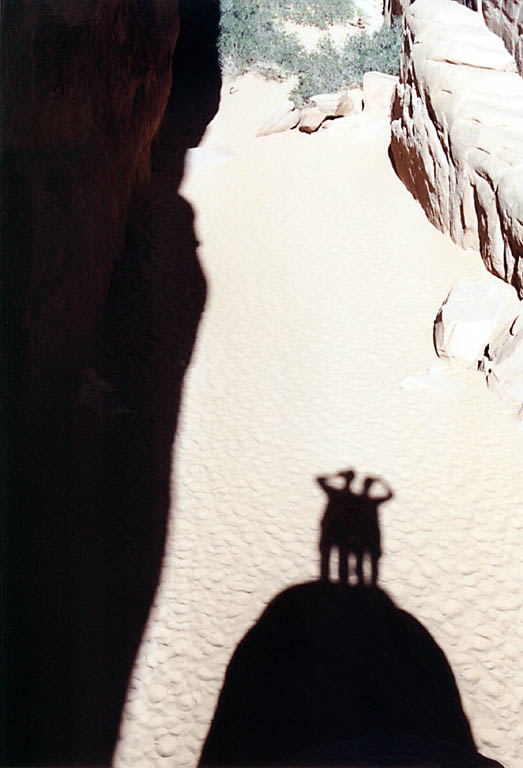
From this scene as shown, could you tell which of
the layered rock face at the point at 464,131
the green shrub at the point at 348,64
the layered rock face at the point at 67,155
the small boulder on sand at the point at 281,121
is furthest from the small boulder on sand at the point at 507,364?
the green shrub at the point at 348,64

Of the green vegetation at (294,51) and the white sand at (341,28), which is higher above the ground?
the white sand at (341,28)

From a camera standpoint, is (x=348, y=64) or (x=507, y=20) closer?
(x=507, y=20)

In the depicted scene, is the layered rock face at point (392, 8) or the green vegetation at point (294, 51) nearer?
the green vegetation at point (294, 51)

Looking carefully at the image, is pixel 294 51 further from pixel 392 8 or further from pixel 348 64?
pixel 392 8

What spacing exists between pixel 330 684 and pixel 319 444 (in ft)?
9.91

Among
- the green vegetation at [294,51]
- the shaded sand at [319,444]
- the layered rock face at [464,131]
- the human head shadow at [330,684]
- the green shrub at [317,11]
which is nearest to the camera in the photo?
the human head shadow at [330,684]

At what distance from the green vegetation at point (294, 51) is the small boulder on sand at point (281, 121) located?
1.46 metres

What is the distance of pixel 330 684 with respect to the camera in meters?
4.52

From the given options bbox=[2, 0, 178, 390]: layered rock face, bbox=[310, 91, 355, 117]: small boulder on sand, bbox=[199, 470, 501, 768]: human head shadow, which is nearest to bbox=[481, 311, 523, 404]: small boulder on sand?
bbox=[199, 470, 501, 768]: human head shadow

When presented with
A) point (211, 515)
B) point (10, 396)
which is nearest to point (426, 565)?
point (211, 515)

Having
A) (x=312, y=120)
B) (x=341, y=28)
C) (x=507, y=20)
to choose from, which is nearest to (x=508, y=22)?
(x=507, y=20)

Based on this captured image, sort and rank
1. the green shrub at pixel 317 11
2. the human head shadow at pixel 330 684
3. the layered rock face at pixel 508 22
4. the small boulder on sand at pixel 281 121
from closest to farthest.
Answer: the human head shadow at pixel 330 684 < the layered rock face at pixel 508 22 < the small boulder on sand at pixel 281 121 < the green shrub at pixel 317 11

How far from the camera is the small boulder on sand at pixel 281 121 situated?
14039 mm

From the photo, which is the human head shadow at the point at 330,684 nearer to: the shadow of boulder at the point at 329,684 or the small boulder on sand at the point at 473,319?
the shadow of boulder at the point at 329,684
